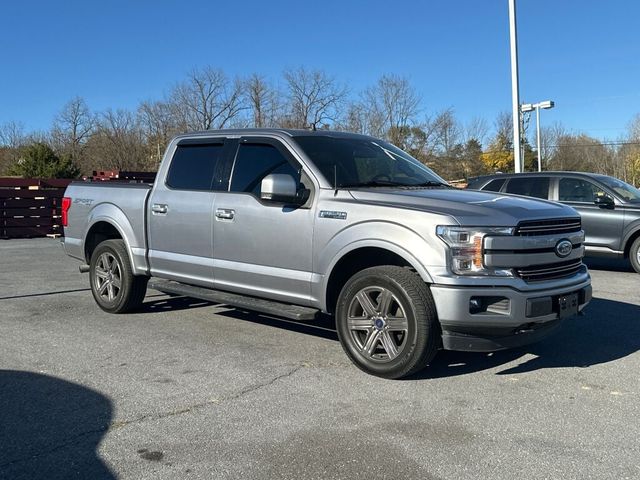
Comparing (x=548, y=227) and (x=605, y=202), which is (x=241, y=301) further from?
(x=605, y=202)

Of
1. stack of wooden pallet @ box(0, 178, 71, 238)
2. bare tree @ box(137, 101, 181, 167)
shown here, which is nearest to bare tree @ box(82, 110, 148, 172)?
bare tree @ box(137, 101, 181, 167)

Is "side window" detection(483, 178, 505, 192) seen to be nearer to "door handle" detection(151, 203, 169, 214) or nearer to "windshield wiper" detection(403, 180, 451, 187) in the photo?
"windshield wiper" detection(403, 180, 451, 187)

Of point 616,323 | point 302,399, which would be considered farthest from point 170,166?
point 616,323

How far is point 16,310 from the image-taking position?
24.4 ft

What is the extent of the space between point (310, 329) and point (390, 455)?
3027mm

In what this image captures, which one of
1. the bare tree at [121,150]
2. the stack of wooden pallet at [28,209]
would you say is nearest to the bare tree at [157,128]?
the bare tree at [121,150]

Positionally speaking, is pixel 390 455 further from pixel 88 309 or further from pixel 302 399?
pixel 88 309

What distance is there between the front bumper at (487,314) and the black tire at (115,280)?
393 centimetres

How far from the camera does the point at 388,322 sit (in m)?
4.68

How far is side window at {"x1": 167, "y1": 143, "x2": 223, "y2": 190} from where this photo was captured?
20.4 feet

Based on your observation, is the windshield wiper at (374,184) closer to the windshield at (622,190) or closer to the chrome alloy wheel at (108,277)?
the chrome alloy wheel at (108,277)

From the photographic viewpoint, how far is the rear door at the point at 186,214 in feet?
19.8

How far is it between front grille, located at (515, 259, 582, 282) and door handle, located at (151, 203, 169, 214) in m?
3.73

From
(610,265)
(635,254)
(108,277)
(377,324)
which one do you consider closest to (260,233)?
(377,324)
